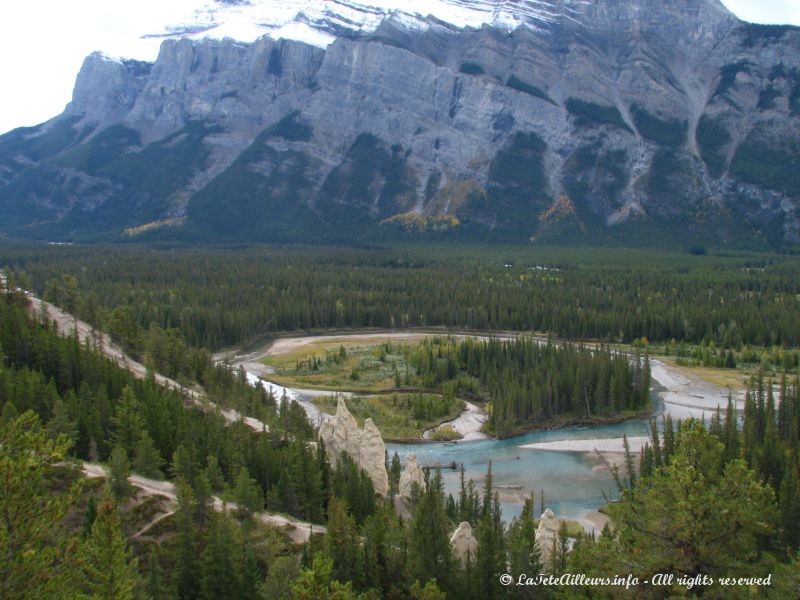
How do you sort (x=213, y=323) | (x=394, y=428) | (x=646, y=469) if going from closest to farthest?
(x=646, y=469)
(x=394, y=428)
(x=213, y=323)

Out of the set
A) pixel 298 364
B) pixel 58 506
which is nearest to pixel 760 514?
pixel 58 506

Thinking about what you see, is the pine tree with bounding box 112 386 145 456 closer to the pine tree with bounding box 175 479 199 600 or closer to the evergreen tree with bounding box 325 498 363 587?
the pine tree with bounding box 175 479 199 600

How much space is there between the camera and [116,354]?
8531 centimetres

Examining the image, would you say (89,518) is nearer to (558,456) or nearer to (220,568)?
(220,568)

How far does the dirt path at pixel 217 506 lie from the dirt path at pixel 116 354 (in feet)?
58.0

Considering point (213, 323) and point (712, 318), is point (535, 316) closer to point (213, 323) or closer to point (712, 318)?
point (712, 318)

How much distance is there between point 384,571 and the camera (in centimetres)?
4284

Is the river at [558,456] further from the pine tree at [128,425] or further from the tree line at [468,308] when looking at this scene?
the tree line at [468,308]

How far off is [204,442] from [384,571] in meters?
20.8

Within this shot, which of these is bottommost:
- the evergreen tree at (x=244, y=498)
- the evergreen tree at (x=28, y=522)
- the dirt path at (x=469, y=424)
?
the dirt path at (x=469, y=424)

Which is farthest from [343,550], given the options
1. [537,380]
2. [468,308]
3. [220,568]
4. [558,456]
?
[468,308]

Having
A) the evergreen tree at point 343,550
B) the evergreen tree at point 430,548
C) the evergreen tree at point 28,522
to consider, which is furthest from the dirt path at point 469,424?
the evergreen tree at point 28,522

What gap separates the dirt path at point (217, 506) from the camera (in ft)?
147

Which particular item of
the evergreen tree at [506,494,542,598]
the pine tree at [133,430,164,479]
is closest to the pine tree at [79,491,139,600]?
the pine tree at [133,430,164,479]
